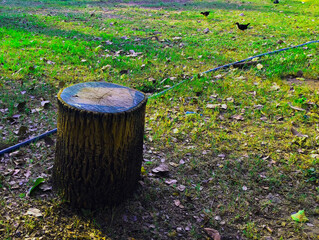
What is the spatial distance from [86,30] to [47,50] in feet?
6.07

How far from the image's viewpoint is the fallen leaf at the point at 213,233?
2211 millimetres

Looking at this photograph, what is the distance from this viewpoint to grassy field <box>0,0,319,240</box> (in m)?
2.30

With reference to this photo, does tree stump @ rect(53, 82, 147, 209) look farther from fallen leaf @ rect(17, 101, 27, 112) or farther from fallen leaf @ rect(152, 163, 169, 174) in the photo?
fallen leaf @ rect(17, 101, 27, 112)

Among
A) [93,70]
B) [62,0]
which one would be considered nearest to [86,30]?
[93,70]

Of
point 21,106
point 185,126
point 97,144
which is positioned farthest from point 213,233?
point 21,106

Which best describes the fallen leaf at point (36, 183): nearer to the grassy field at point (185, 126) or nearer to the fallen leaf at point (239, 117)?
the grassy field at point (185, 126)

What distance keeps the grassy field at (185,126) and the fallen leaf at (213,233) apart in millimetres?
44

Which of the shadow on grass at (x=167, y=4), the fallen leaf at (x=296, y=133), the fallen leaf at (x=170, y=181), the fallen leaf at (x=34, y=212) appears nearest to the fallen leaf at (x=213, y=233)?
the fallen leaf at (x=170, y=181)

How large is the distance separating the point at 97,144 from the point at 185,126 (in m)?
1.70

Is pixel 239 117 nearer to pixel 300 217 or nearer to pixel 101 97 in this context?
pixel 300 217

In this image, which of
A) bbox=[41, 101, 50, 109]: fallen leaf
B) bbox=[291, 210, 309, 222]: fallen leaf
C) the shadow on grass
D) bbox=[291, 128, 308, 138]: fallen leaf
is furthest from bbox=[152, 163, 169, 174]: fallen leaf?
the shadow on grass

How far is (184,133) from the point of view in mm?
3494

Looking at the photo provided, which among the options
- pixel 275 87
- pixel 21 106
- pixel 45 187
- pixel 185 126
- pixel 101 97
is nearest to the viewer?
pixel 101 97

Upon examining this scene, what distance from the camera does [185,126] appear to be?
360 cm
